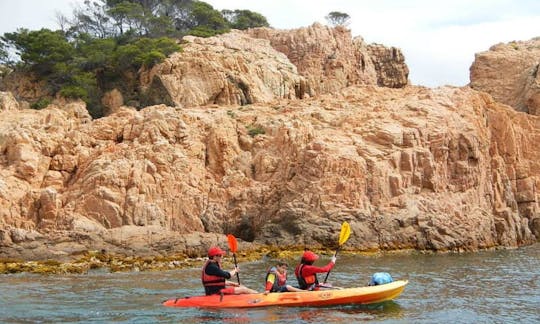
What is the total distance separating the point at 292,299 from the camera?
1877cm

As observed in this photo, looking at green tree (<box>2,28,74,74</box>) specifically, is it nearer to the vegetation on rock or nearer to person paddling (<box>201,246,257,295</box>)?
the vegetation on rock

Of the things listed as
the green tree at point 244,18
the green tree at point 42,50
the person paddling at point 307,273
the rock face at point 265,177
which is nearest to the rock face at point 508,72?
the rock face at point 265,177

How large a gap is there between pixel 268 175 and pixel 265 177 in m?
0.17

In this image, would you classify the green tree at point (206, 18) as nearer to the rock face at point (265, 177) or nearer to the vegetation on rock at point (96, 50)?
the vegetation on rock at point (96, 50)

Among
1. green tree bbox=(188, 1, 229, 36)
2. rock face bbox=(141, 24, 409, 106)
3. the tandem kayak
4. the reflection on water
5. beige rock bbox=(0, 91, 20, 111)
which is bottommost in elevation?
the reflection on water

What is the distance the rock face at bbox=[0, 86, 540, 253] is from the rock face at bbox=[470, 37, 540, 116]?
1506 cm

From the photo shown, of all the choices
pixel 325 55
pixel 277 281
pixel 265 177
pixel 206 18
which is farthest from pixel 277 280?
pixel 206 18

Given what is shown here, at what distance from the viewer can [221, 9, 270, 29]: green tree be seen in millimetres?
64062

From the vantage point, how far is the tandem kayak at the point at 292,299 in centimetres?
1862

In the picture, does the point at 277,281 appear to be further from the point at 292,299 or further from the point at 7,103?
the point at 7,103

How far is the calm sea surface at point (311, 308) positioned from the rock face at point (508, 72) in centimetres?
2624

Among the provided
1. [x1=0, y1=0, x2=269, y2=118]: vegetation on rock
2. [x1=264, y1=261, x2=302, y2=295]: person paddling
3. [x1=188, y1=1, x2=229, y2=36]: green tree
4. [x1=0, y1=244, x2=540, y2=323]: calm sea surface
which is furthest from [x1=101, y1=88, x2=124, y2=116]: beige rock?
[x1=264, y1=261, x2=302, y2=295]: person paddling

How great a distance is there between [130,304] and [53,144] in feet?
55.4

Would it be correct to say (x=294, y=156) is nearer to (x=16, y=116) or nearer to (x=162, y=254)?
(x=162, y=254)
